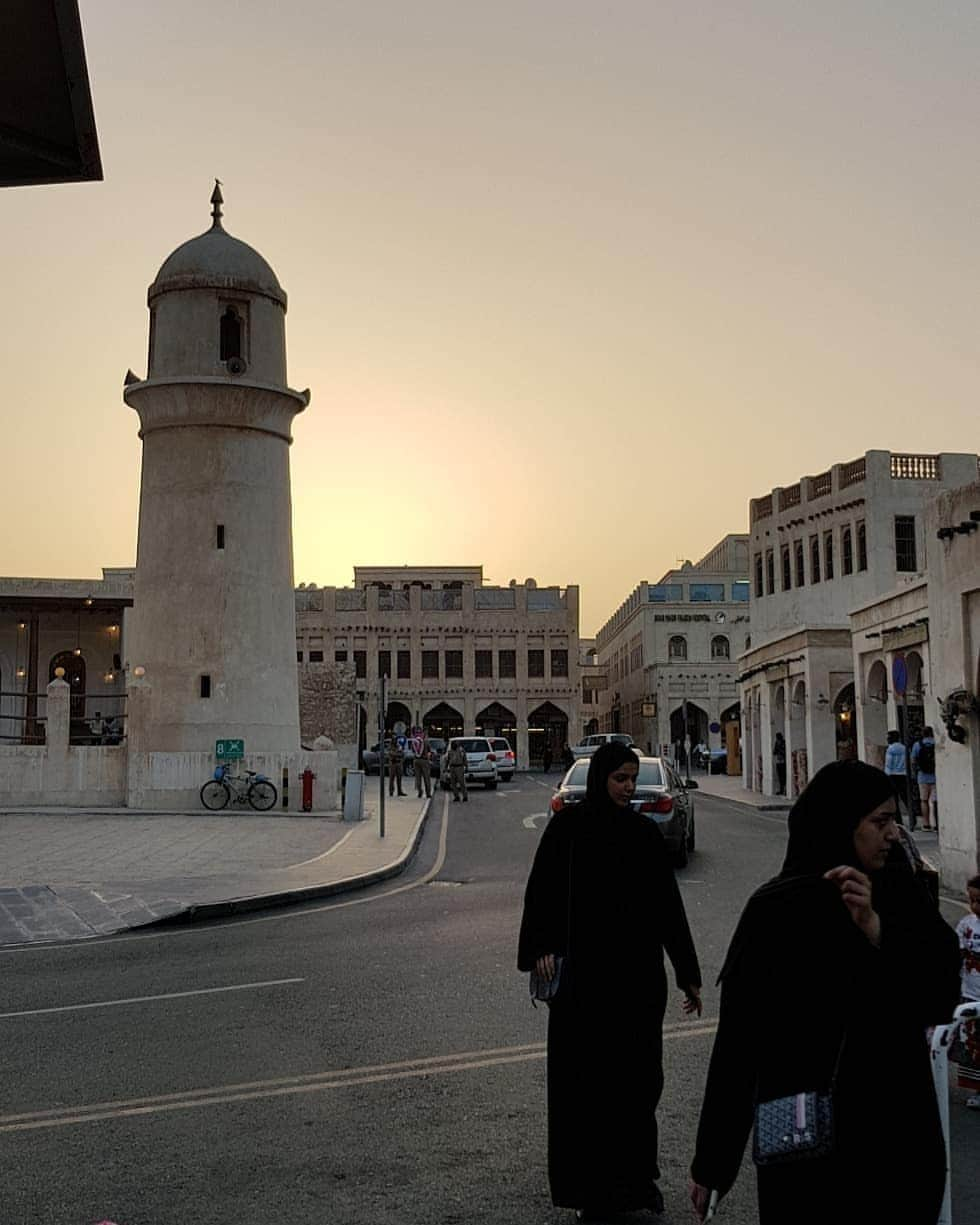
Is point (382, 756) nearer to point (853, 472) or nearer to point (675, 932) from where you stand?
point (675, 932)

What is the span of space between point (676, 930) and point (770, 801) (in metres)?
29.4

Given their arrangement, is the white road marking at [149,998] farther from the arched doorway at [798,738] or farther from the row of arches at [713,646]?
the row of arches at [713,646]

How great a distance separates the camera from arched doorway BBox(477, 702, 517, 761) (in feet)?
266

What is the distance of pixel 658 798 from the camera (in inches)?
666

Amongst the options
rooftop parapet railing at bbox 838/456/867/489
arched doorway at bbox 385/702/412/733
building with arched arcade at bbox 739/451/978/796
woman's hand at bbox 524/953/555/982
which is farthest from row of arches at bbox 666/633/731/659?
woman's hand at bbox 524/953/555/982

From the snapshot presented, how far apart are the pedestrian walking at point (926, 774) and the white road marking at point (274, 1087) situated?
17.0 m

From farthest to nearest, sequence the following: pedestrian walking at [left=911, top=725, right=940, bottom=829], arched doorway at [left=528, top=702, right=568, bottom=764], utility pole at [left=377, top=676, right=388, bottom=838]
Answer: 1. arched doorway at [left=528, top=702, right=568, bottom=764]
2. pedestrian walking at [left=911, top=725, right=940, bottom=829]
3. utility pole at [left=377, top=676, right=388, bottom=838]

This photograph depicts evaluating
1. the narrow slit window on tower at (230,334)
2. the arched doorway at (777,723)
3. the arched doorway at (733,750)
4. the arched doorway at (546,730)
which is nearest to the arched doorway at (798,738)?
the arched doorway at (777,723)

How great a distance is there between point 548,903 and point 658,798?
11777 millimetres

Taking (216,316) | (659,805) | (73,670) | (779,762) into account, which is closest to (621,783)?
(659,805)

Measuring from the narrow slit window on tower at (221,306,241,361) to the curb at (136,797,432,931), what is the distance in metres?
18.6

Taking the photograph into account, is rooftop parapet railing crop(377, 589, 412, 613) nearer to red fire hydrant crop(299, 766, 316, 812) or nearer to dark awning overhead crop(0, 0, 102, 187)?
red fire hydrant crop(299, 766, 316, 812)

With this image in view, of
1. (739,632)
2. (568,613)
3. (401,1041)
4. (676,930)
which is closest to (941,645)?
(401,1041)

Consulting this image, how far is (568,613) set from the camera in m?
80.8
